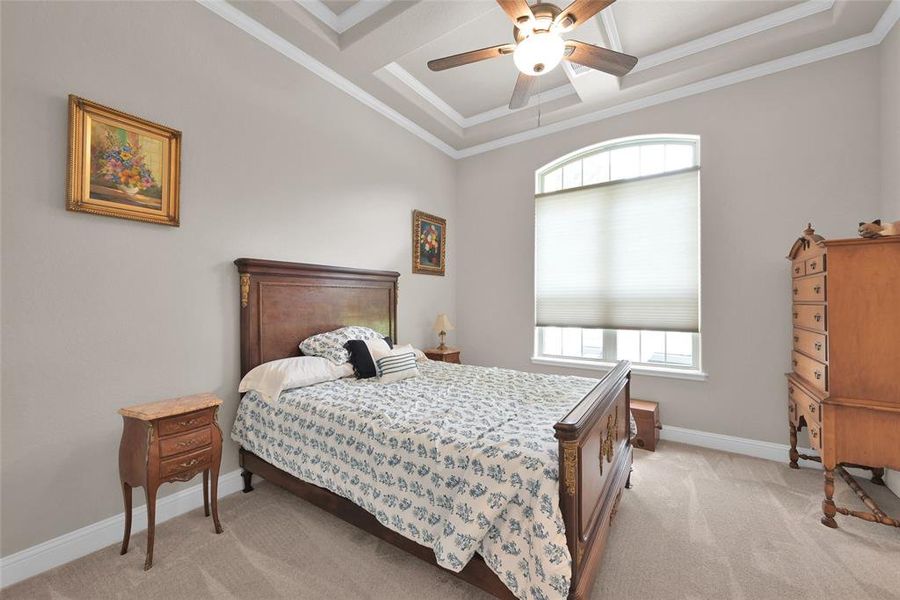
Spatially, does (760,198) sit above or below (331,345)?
above

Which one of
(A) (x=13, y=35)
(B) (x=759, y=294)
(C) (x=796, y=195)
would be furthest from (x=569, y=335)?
(A) (x=13, y=35)

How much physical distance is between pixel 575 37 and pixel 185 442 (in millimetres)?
3985

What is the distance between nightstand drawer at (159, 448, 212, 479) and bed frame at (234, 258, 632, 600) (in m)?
0.49

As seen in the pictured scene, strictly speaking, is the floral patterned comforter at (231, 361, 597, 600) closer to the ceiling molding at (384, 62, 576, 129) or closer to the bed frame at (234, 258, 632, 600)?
the bed frame at (234, 258, 632, 600)

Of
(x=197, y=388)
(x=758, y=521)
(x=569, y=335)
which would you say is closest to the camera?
(x=758, y=521)

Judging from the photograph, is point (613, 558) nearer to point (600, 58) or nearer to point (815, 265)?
point (815, 265)

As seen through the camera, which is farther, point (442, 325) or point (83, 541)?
point (442, 325)

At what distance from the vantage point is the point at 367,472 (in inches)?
73.6

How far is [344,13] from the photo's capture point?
286 cm

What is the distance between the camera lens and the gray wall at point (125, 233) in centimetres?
184

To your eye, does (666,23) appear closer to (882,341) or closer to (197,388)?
(882,341)

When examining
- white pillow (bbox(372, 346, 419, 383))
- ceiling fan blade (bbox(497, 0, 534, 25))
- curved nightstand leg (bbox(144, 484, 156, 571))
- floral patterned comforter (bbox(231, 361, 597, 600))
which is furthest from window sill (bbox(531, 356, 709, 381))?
curved nightstand leg (bbox(144, 484, 156, 571))

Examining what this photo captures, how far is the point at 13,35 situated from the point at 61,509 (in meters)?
2.41

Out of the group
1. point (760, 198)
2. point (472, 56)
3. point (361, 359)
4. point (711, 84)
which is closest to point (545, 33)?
point (472, 56)
